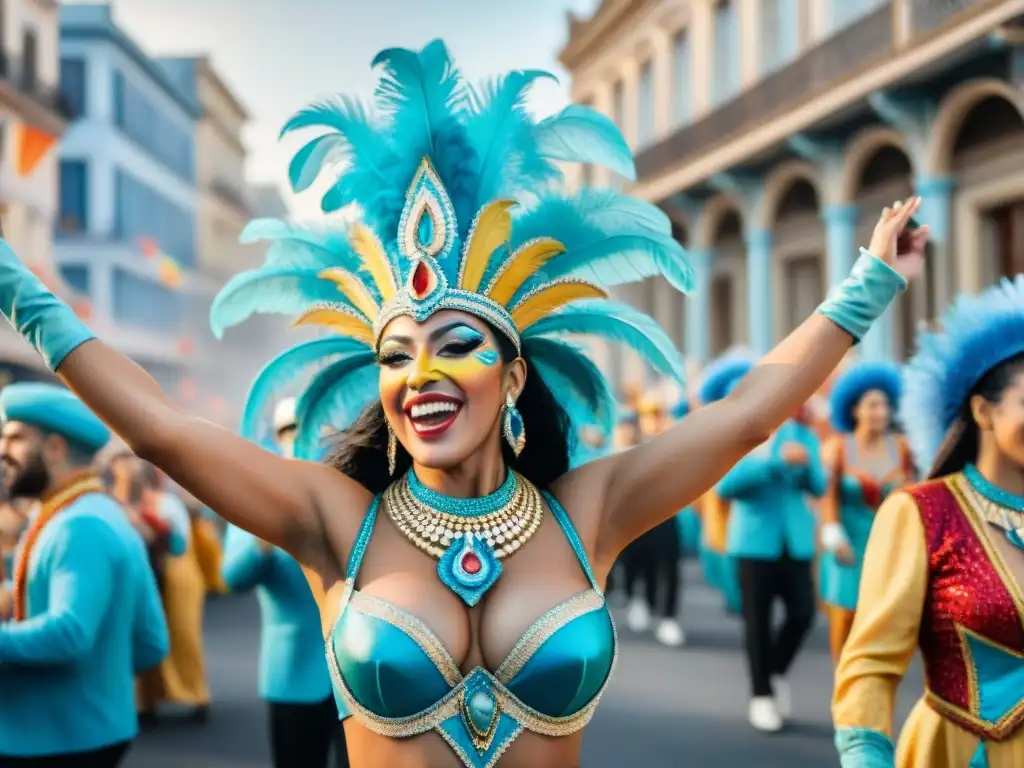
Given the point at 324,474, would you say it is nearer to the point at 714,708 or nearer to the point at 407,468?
the point at 407,468

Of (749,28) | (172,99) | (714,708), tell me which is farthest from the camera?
(172,99)

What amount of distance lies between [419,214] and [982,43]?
991cm

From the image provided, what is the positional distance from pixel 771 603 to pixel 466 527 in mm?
4318

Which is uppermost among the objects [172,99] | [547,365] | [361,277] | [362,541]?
[172,99]

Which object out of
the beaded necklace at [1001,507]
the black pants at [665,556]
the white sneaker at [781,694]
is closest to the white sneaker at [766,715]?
the white sneaker at [781,694]

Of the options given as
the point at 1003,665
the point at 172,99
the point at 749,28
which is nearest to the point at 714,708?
the point at 1003,665

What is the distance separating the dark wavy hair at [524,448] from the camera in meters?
2.57

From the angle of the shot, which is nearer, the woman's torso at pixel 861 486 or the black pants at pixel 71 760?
the black pants at pixel 71 760

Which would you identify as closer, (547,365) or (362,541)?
(362,541)

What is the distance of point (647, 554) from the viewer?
9266mm

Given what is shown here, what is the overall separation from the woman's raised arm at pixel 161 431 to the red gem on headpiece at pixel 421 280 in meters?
0.44

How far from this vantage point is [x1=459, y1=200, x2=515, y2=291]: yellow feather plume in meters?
2.40

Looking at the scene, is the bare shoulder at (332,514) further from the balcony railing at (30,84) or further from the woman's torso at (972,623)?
the balcony railing at (30,84)

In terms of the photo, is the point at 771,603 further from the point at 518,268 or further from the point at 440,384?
the point at 440,384
